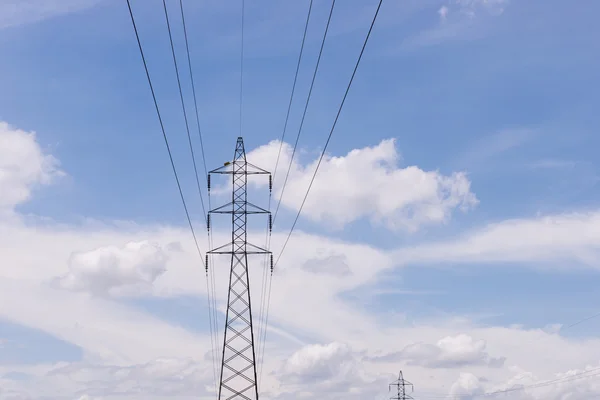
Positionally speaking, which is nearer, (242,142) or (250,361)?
(250,361)

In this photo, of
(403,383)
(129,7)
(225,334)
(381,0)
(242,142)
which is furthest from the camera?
(403,383)

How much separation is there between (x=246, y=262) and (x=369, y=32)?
50.4 meters

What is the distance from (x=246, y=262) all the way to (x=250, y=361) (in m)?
9.17

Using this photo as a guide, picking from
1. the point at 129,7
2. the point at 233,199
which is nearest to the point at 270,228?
the point at 233,199

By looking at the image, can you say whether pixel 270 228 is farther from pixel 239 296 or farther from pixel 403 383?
pixel 403 383

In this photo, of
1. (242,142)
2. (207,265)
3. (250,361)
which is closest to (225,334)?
(250,361)

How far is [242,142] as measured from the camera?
78125mm

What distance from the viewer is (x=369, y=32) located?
22.7m

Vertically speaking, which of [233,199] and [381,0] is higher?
[233,199]

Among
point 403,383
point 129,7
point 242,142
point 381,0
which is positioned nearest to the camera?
point 381,0

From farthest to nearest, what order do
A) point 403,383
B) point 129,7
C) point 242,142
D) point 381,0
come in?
point 403,383, point 242,142, point 129,7, point 381,0

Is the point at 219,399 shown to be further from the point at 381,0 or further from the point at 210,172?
the point at 381,0

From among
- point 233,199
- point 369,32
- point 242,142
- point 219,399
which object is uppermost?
point 242,142

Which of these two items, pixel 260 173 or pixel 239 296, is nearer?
pixel 239 296
